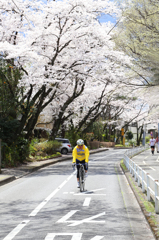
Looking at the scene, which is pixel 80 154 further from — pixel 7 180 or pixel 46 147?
pixel 46 147

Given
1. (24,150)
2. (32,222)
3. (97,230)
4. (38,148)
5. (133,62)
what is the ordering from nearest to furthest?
1. (97,230)
2. (32,222)
3. (133,62)
4. (24,150)
5. (38,148)

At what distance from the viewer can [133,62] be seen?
51.6 ft

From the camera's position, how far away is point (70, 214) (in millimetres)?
8195

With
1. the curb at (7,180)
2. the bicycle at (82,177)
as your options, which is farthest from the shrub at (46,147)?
the bicycle at (82,177)

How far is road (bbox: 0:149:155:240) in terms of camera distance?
642cm

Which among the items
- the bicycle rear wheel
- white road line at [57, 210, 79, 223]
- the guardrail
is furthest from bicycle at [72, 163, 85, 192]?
white road line at [57, 210, 79, 223]

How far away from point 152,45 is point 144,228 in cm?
896

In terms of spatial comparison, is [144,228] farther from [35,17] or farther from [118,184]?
[35,17]

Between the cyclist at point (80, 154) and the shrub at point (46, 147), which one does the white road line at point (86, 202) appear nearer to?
the cyclist at point (80, 154)

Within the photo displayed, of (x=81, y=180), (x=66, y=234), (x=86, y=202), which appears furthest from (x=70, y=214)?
(x=81, y=180)

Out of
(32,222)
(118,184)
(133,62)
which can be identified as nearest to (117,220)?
(32,222)

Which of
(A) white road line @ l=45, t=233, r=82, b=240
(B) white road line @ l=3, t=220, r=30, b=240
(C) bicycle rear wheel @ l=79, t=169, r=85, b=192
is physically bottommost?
(B) white road line @ l=3, t=220, r=30, b=240

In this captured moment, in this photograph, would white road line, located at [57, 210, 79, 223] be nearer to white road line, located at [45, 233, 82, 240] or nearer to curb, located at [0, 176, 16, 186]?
white road line, located at [45, 233, 82, 240]

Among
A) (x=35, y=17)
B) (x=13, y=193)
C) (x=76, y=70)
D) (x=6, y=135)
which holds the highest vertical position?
(x=35, y=17)
